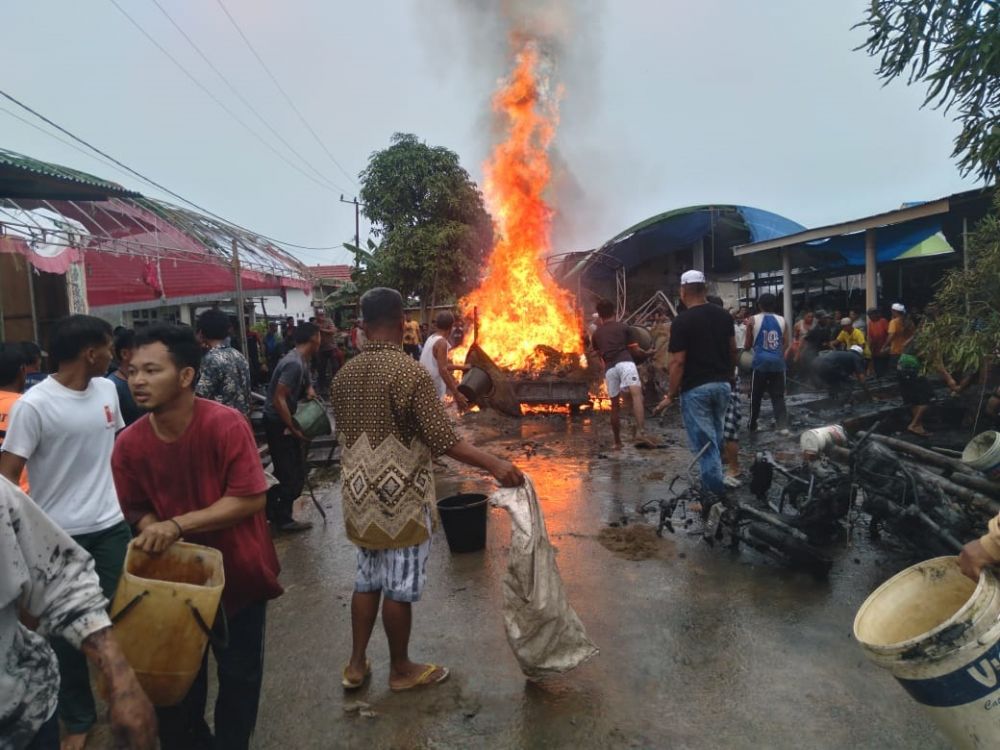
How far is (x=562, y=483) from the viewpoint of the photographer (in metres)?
7.01

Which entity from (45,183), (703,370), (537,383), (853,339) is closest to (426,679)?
(703,370)

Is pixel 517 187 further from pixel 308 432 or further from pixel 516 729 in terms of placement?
pixel 516 729

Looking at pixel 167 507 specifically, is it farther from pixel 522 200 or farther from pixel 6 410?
pixel 522 200

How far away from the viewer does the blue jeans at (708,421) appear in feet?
17.4

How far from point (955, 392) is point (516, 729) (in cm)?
779

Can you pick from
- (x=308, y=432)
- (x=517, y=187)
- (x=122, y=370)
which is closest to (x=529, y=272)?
(x=517, y=187)

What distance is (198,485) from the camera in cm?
237

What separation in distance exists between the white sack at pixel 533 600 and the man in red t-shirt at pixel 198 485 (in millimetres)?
1118

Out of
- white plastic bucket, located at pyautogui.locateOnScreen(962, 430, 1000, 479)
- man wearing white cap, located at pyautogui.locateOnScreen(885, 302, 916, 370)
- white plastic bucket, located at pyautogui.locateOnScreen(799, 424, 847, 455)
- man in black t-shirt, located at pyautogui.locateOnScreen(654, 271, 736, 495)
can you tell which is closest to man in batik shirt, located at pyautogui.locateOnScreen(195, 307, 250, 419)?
man in black t-shirt, located at pyautogui.locateOnScreen(654, 271, 736, 495)

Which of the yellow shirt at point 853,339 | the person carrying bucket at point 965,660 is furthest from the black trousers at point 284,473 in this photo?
the yellow shirt at point 853,339

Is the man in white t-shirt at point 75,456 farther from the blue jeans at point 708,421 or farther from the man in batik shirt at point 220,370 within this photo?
the blue jeans at point 708,421

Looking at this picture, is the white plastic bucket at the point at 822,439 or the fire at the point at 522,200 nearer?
the white plastic bucket at the point at 822,439

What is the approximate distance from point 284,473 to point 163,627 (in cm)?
402

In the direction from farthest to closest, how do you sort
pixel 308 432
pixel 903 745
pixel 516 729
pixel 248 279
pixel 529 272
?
pixel 529 272
pixel 248 279
pixel 308 432
pixel 516 729
pixel 903 745
